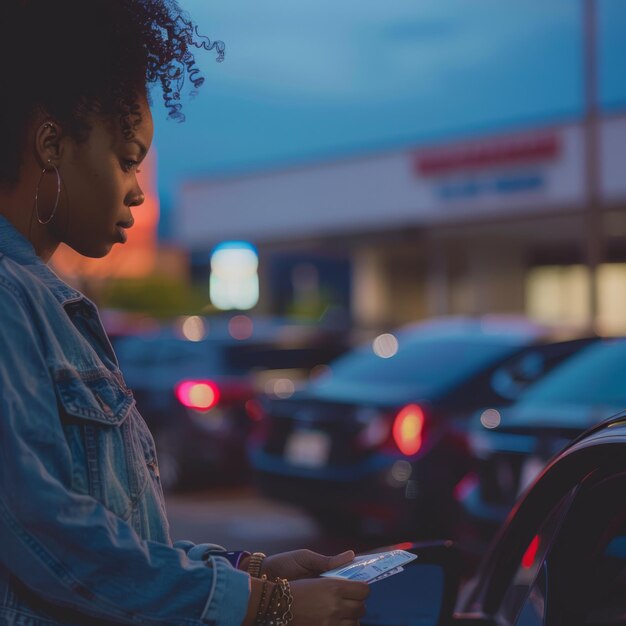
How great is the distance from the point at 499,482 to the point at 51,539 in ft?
13.7

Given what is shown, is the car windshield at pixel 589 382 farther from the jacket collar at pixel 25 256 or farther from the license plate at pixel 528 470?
the jacket collar at pixel 25 256

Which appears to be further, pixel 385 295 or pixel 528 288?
pixel 385 295

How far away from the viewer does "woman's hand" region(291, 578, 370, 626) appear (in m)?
1.53

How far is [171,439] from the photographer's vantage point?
934 centimetres

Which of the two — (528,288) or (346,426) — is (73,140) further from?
(528,288)

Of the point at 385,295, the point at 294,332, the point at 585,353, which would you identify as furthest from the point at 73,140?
the point at 385,295

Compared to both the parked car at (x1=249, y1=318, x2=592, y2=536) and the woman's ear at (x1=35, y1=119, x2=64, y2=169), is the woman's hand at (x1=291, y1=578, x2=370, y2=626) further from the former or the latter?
the parked car at (x1=249, y1=318, x2=592, y2=536)

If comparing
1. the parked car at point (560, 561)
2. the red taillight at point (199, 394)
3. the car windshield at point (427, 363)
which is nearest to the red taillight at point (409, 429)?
the car windshield at point (427, 363)

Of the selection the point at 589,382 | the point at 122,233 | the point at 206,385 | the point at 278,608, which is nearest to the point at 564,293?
the point at 206,385

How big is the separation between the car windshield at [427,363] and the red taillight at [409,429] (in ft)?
0.73

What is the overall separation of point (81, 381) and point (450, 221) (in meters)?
28.6

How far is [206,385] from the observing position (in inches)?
369

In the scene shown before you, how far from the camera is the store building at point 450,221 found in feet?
88.1

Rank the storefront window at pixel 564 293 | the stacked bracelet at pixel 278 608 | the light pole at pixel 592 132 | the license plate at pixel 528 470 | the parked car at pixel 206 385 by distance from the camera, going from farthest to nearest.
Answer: the storefront window at pixel 564 293
the light pole at pixel 592 132
the parked car at pixel 206 385
the license plate at pixel 528 470
the stacked bracelet at pixel 278 608
